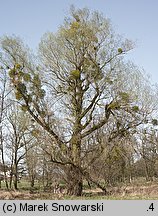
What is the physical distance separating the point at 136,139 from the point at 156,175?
16055 mm

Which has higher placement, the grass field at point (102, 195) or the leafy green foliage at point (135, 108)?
the leafy green foliage at point (135, 108)

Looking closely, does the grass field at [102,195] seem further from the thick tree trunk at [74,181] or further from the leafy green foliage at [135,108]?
the leafy green foliage at [135,108]

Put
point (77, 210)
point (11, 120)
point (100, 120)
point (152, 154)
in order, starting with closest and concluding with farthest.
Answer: point (77, 210) → point (100, 120) → point (11, 120) → point (152, 154)

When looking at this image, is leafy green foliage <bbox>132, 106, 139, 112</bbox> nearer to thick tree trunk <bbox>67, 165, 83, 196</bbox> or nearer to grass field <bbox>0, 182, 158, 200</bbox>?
grass field <bbox>0, 182, 158, 200</bbox>

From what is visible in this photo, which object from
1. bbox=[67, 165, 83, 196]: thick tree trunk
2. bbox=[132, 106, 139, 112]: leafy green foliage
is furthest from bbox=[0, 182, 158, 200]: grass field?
bbox=[132, 106, 139, 112]: leafy green foliage

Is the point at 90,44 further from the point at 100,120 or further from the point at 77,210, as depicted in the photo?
the point at 77,210

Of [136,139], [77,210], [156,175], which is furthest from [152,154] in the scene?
[77,210]

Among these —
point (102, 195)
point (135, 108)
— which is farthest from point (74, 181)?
point (135, 108)

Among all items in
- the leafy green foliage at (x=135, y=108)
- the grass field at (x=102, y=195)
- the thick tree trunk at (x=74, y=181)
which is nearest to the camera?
the grass field at (x=102, y=195)

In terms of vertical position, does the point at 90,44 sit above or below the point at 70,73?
above

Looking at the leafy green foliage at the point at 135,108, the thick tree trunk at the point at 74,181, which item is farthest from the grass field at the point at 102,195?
the leafy green foliage at the point at 135,108

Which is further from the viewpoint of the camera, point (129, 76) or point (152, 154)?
point (152, 154)

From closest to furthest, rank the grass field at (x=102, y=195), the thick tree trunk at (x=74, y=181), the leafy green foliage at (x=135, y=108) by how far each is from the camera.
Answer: the grass field at (x=102, y=195) < the thick tree trunk at (x=74, y=181) < the leafy green foliage at (x=135, y=108)

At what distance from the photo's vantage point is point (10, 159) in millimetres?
34344
